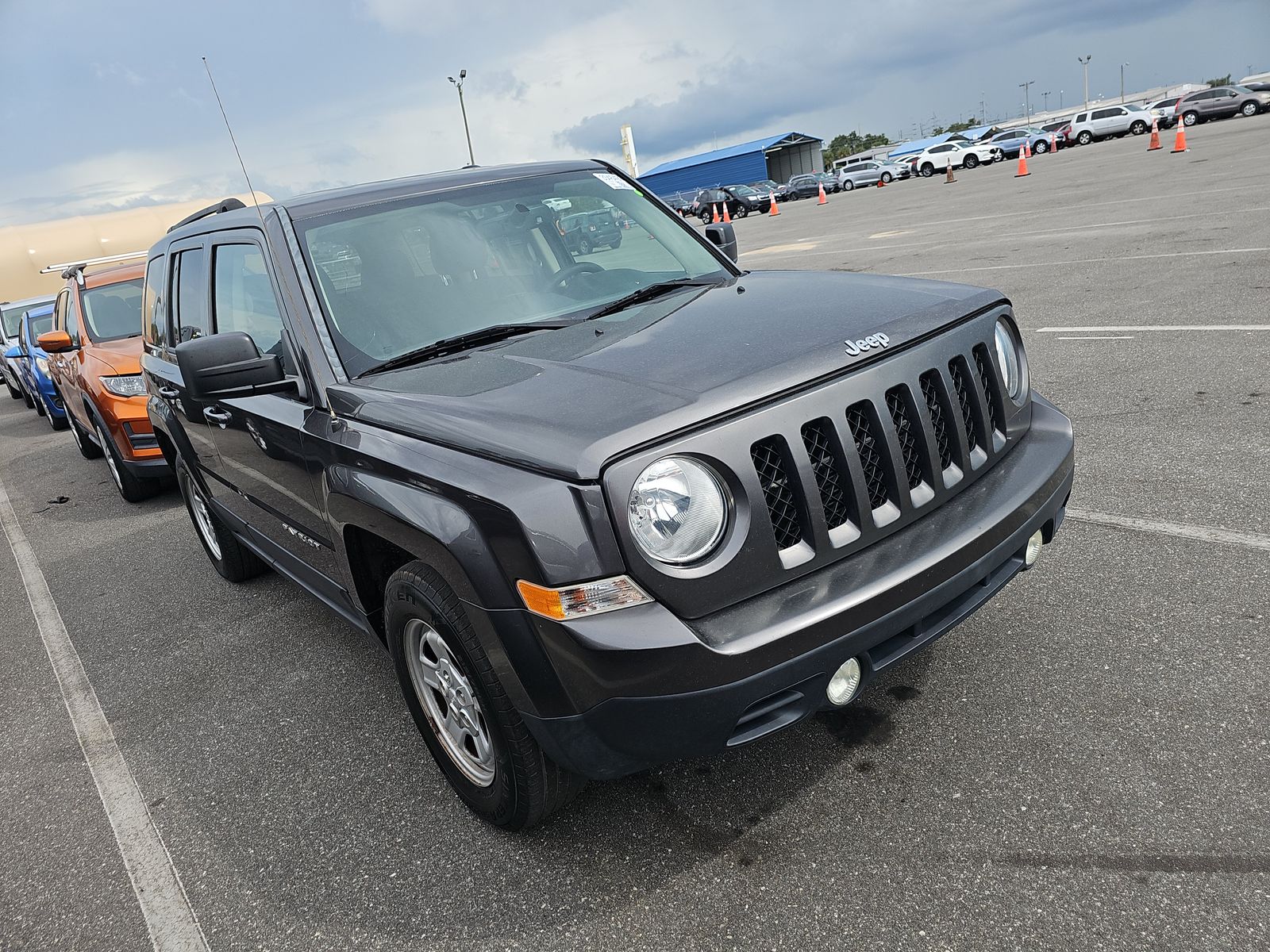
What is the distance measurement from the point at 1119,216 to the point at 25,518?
14.5m

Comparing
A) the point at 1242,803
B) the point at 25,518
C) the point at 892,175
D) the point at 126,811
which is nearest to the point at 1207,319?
Result: the point at 1242,803

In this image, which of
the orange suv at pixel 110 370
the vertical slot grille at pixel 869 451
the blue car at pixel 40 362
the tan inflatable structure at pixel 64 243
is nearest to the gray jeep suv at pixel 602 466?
the vertical slot grille at pixel 869 451

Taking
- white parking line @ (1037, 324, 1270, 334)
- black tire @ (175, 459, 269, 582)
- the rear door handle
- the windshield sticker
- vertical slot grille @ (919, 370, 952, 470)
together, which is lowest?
white parking line @ (1037, 324, 1270, 334)

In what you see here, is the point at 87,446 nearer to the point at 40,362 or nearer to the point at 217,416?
the point at 40,362

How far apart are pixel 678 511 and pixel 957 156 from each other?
1983 inches

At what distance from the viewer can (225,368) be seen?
288 cm

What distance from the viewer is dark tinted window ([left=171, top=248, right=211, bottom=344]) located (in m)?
4.14

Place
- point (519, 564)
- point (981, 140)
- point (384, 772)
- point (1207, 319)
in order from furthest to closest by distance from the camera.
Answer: point (981, 140), point (1207, 319), point (384, 772), point (519, 564)

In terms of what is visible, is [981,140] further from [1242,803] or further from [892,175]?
[1242,803]

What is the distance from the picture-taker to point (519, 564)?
2.10 m

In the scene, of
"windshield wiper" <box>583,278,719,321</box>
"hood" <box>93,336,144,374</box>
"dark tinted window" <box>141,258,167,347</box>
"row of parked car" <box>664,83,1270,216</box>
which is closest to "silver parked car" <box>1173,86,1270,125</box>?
"row of parked car" <box>664,83,1270,216</box>

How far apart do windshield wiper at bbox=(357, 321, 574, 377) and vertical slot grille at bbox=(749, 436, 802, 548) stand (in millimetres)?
1092

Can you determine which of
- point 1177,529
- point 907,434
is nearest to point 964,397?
point 907,434

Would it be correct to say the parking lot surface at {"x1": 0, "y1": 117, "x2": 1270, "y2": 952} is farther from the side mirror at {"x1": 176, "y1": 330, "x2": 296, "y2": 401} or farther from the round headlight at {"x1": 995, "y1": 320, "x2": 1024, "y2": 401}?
the side mirror at {"x1": 176, "y1": 330, "x2": 296, "y2": 401}
